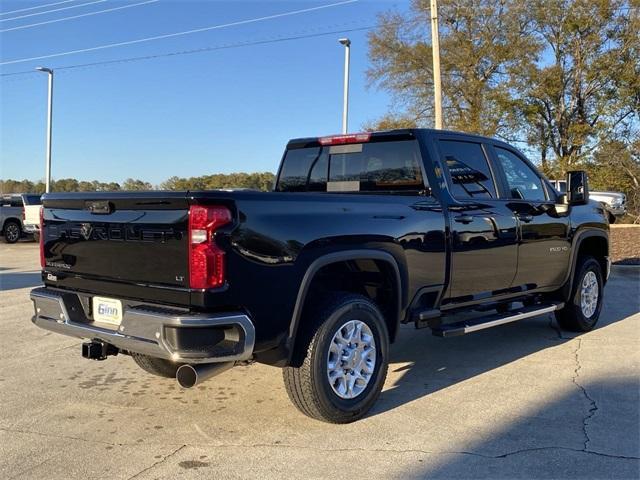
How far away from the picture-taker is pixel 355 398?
13.4 ft

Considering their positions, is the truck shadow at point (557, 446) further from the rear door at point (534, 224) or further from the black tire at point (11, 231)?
the black tire at point (11, 231)

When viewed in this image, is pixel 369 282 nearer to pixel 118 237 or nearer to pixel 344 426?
pixel 344 426

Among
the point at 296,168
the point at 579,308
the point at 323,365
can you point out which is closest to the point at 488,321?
the point at 323,365

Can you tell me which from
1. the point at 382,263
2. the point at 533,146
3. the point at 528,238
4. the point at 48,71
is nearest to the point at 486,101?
the point at 533,146

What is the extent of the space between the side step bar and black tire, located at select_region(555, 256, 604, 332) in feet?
→ 1.37

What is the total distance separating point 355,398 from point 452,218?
1.67 meters

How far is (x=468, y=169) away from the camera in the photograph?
5293mm

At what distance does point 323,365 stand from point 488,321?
192cm

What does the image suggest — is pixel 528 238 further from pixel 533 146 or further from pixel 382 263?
pixel 533 146

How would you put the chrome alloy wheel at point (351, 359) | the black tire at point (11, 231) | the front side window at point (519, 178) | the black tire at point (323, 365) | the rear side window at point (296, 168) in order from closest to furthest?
1. the black tire at point (323, 365)
2. the chrome alloy wheel at point (351, 359)
3. the rear side window at point (296, 168)
4. the front side window at point (519, 178)
5. the black tire at point (11, 231)

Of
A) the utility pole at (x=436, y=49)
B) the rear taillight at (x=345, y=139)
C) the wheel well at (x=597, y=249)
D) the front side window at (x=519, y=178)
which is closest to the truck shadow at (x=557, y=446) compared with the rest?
the front side window at (x=519, y=178)

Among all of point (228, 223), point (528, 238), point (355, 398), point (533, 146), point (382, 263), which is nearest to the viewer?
point (228, 223)

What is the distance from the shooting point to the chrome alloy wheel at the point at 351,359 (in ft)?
13.0

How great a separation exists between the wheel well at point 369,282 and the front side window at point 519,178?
77.5 inches
